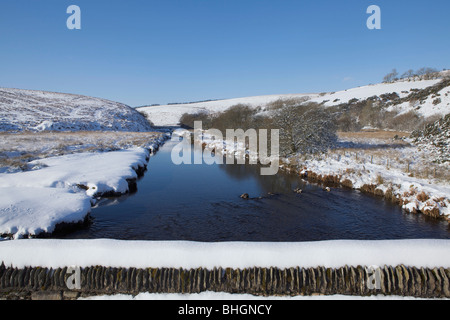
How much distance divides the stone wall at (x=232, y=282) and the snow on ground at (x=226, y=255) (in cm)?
15

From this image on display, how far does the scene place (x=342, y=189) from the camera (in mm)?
15641

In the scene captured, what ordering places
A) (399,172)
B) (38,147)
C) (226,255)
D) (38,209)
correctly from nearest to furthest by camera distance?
(226,255) → (38,209) → (399,172) → (38,147)

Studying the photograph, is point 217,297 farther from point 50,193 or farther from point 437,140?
point 437,140

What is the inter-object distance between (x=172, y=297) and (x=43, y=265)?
311cm

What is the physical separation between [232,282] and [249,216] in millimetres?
5688

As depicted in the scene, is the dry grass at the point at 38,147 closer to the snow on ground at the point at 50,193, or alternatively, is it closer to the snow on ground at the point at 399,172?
the snow on ground at the point at 50,193

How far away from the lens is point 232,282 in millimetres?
5500

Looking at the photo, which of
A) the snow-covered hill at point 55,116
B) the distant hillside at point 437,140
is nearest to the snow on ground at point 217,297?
the distant hillside at point 437,140

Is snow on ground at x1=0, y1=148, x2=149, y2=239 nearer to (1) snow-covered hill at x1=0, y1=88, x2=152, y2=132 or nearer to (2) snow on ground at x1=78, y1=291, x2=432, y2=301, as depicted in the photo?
(2) snow on ground at x1=78, y1=291, x2=432, y2=301

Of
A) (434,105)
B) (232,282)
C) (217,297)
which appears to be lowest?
(217,297)

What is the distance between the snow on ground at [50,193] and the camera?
8.21m

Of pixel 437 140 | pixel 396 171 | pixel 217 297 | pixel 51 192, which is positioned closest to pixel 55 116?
pixel 51 192
